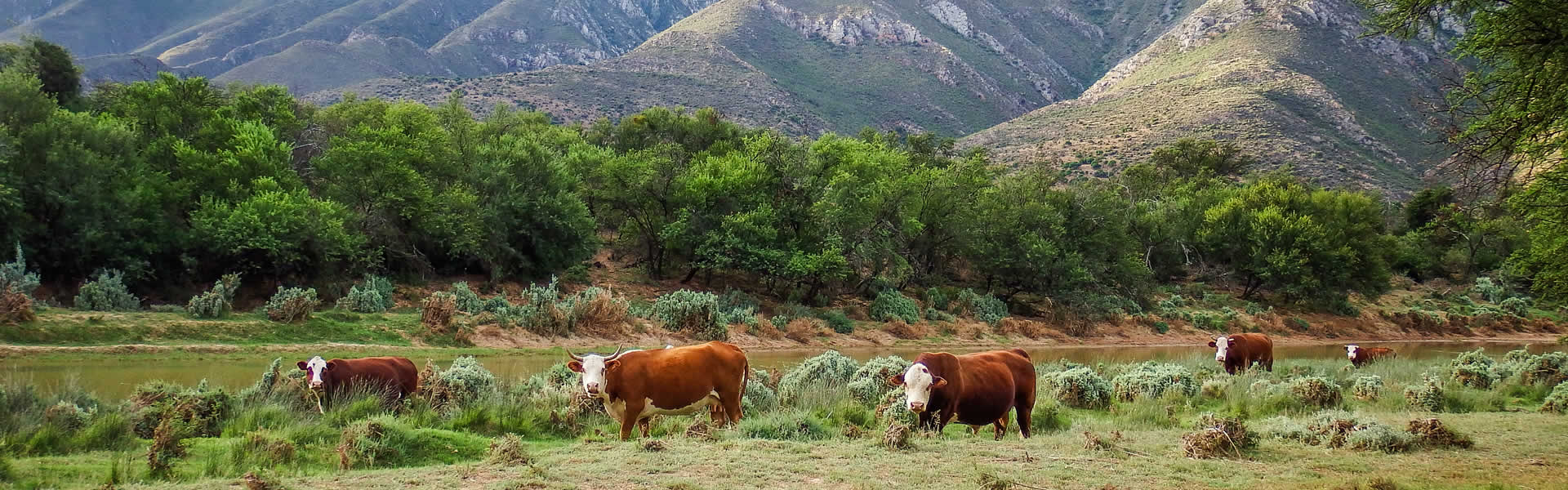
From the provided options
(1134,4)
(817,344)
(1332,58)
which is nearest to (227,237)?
(817,344)

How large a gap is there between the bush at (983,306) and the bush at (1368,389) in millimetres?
21967

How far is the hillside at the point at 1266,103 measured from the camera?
77438mm

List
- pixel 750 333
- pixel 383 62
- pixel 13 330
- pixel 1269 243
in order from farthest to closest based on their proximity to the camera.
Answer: pixel 383 62, pixel 1269 243, pixel 750 333, pixel 13 330

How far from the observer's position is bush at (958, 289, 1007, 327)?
38.4 metres

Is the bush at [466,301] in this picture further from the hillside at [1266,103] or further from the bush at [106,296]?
the hillside at [1266,103]

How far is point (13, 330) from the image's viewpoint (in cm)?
1834

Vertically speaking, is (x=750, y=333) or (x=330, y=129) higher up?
(x=330, y=129)

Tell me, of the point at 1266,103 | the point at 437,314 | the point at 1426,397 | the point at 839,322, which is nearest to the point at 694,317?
the point at 839,322

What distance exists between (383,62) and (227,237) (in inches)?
6298

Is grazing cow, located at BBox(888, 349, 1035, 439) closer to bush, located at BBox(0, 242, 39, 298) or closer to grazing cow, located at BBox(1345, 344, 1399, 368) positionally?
grazing cow, located at BBox(1345, 344, 1399, 368)

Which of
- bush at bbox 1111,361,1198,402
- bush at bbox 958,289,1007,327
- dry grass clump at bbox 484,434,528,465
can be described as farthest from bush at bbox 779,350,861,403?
bush at bbox 958,289,1007,327

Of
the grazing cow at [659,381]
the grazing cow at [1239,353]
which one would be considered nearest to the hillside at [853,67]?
the grazing cow at [1239,353]

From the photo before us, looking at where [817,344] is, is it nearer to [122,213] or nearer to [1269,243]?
[122,213]

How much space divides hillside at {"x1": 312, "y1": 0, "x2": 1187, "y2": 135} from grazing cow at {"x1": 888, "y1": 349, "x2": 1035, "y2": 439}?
81838mm
